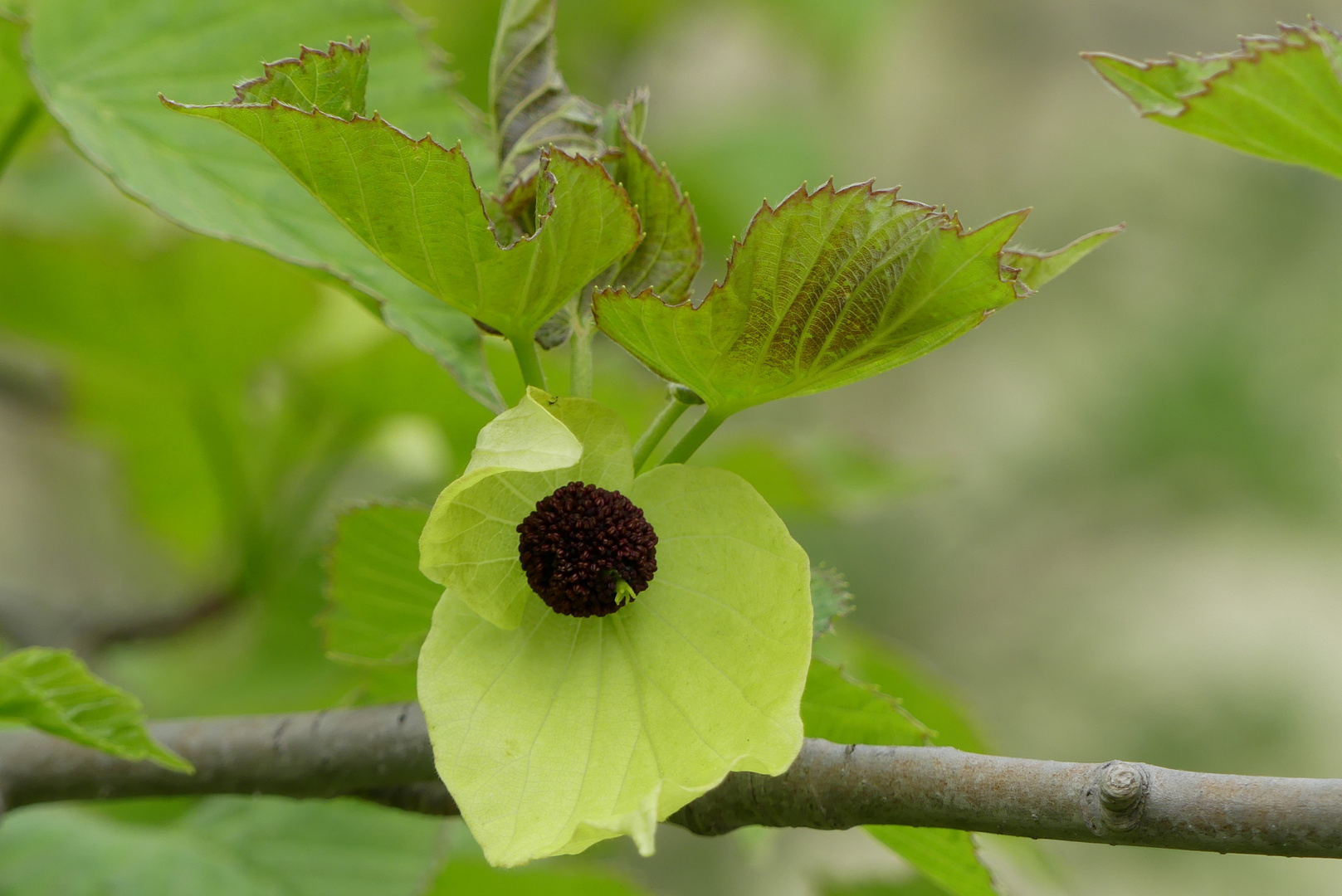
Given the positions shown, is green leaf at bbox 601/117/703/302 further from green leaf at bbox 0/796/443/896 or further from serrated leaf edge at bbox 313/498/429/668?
green leaf at bbox 0/796/443/896

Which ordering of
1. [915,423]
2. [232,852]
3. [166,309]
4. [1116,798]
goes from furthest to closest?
[915,423] < [166,309] < [232,852] < [1116,798]

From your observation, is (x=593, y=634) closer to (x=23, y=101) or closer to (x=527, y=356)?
(x=527, y=356)

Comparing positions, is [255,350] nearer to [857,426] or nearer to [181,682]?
[181,682]

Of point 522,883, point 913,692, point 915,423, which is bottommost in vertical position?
point 915,423

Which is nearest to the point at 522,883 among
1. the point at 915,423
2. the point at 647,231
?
the point at 647,231

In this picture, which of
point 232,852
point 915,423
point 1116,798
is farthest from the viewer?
point 915,423

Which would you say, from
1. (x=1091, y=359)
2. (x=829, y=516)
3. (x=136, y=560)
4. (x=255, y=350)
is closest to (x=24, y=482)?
(x=136, y=560)

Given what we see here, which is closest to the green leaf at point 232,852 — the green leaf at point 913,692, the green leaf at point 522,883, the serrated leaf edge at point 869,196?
the green leaf at point 522,883
